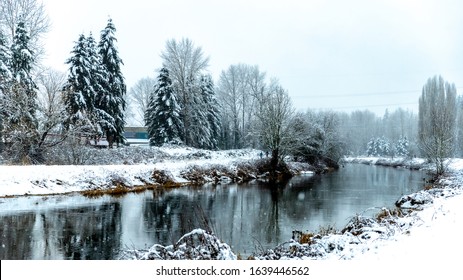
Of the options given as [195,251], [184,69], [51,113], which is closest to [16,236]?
[195,251]

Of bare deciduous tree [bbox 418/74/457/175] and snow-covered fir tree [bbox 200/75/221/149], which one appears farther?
snow-covered fir tree [bbox 200/75/221/149]

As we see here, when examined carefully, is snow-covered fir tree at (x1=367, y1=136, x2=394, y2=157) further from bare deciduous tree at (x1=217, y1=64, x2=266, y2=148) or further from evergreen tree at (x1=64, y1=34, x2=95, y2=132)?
evergreen tree at (x1=64, y1=34, x2=95, y2=132)

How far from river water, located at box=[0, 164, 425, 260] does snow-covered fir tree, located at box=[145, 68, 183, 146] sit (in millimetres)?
17679

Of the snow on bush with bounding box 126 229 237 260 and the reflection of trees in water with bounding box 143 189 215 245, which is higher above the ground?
the snow on bush with bounding box 126 229 237 260

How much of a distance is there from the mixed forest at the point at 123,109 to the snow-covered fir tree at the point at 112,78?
0.09 meters

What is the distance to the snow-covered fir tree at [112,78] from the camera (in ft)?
111

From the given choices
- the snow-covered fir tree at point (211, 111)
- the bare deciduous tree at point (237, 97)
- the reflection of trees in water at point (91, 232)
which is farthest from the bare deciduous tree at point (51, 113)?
the bare deciduous tree at point (237, 97)

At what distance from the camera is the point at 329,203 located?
1823cm

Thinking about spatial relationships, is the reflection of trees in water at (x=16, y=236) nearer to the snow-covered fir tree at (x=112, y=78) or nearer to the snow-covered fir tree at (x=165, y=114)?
the snow-covered fir tree at (x=112, y=78)

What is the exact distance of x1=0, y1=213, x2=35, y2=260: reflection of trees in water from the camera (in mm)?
8734

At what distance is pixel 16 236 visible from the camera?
34.0 ft

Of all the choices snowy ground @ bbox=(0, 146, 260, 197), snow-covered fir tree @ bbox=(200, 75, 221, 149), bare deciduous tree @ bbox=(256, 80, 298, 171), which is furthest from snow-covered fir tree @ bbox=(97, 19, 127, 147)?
snow-covered fir tree @ bbox=(200, 75, 221, 149)

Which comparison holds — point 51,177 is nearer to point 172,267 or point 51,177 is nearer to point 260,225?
point 260,225

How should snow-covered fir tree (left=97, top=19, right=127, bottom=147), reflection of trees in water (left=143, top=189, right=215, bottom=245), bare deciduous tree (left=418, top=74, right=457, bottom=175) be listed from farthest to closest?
snow-covered fir tree (left=97, top=19, right=127, bottom=147) < bare deciduous tree (left=418, top=74, right=457, bottom=175) < reflection of trees in water (left=143, top=189, right=215, bottom=245)
